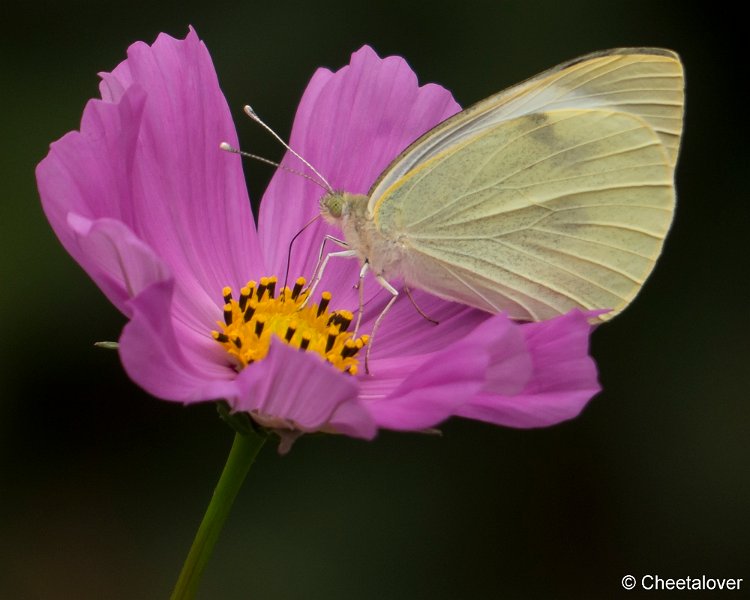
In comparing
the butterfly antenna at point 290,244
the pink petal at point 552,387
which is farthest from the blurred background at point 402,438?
the pink petal at point 552,387

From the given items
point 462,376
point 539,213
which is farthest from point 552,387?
point 539,213

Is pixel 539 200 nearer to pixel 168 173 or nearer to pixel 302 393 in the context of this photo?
pixel 168 173

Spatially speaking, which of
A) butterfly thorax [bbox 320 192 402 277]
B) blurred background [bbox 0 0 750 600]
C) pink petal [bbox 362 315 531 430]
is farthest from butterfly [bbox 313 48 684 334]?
blurred background [bbox 0 0 750 600]

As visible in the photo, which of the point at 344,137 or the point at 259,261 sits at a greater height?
the point at 344,137

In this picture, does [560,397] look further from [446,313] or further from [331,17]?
[331,17]

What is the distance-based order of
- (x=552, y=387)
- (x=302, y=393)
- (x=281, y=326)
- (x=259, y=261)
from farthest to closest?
(x=259, y=261) → (x=281, y=326) → (x=552, y=387) → (x=302, y=393)

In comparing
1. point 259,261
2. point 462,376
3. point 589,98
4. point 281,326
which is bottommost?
point 462,376

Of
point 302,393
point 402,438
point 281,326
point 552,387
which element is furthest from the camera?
point 402,438
